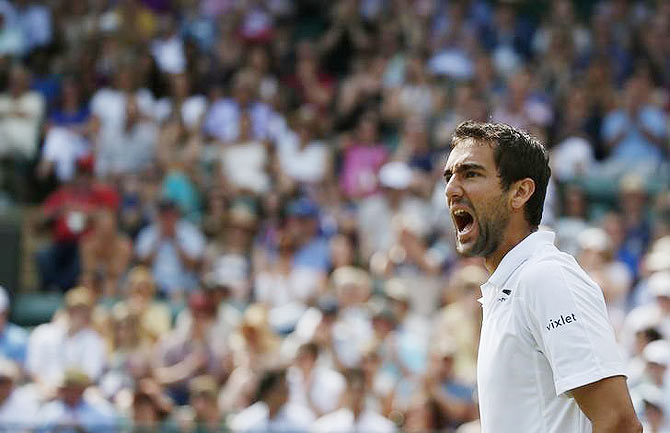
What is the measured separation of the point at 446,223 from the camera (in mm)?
11547

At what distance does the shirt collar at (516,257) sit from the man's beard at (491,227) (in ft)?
0.16

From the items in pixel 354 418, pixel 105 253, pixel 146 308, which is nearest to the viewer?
pixel 354 418

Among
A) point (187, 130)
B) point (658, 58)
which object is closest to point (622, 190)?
point (658, 58)

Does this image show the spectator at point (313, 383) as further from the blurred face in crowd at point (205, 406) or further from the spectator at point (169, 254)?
the spectator at point (169, 254)

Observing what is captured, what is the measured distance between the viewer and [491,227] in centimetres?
330

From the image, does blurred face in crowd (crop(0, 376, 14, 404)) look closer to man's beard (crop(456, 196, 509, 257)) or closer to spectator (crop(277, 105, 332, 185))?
spectator (crop(277, 105, 332, 185))

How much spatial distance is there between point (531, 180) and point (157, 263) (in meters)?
8.32

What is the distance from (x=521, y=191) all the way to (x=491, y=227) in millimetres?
117

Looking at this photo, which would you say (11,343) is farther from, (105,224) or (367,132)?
(367,132)

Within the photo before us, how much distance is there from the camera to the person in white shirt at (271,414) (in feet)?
28.1

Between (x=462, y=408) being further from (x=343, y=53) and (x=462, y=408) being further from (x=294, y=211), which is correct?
(x=343, y=53)

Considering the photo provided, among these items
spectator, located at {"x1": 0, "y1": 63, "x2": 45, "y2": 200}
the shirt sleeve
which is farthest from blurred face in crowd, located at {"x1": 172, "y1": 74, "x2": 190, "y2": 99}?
the shirt sleeve

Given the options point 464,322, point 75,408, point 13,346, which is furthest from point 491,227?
point 13,346

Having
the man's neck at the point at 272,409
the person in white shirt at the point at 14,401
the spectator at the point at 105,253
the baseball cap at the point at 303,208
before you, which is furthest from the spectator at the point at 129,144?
the man's neck at the point at 272,409
